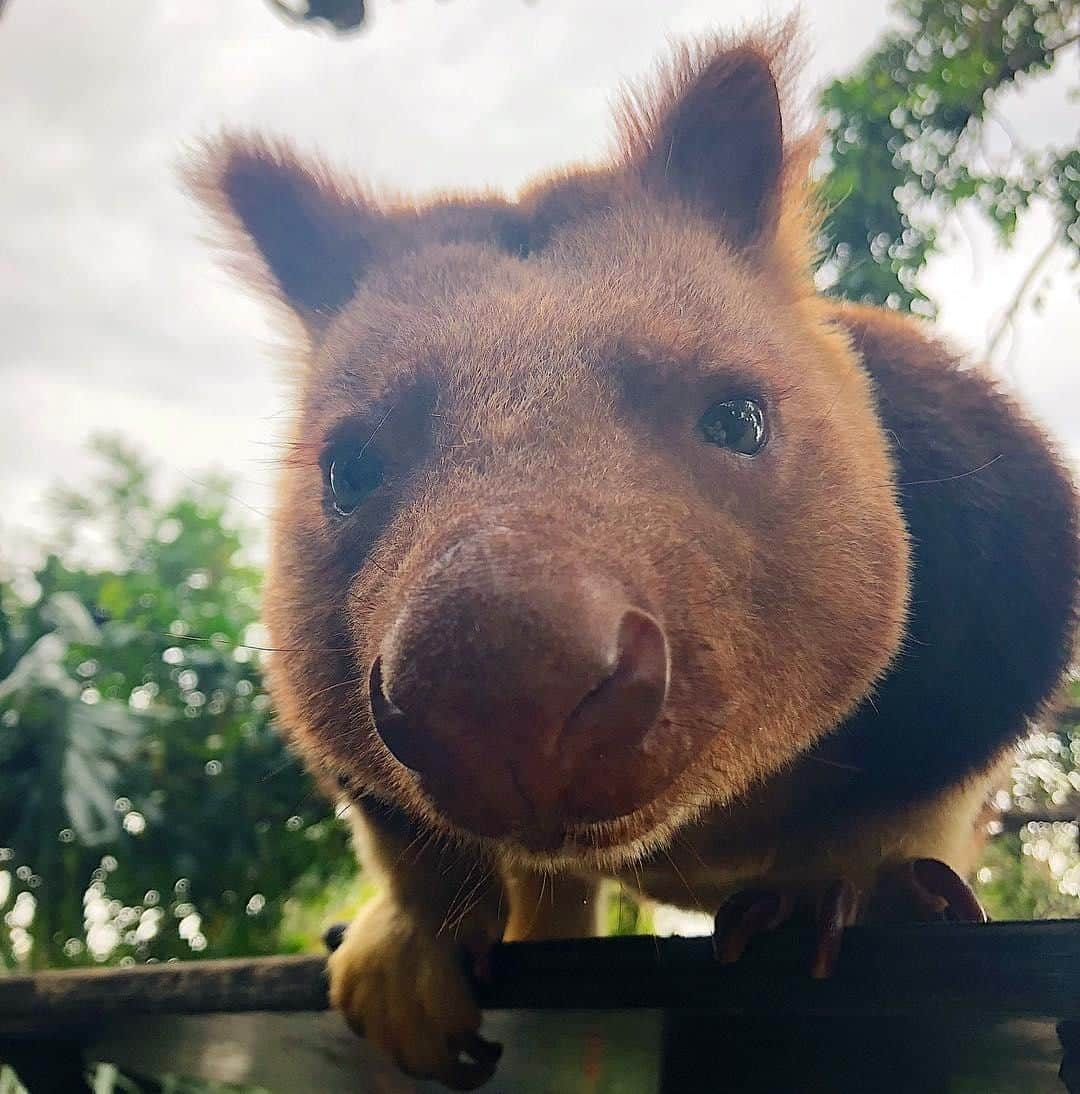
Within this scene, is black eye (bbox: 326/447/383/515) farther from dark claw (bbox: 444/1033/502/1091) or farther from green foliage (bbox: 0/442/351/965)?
green foliage (bbox: 0/442/351/965)

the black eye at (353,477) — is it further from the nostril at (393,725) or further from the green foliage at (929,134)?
the green foliage at (929,134)

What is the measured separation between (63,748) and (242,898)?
59 centimetres

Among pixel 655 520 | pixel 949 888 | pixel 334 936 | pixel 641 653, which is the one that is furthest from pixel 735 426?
pixel 334 936

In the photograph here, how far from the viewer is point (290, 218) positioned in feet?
4.00

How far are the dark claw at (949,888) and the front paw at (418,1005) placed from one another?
0.45m

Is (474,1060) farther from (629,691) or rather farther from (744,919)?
(629,691)

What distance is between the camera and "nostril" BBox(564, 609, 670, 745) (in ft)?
1.90

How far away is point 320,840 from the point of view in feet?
8.42

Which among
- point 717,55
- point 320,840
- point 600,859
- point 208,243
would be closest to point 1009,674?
point 600,859

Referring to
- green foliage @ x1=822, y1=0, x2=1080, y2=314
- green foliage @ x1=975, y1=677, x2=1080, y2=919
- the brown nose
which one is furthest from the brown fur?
green foliage @ x1=822, y1=0, x2=1080, y2=314

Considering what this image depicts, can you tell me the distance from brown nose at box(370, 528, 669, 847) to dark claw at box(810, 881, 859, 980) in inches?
7.5

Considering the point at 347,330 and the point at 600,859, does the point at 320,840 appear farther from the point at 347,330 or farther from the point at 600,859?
the point at 600,859

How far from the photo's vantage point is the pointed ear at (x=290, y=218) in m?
1.18

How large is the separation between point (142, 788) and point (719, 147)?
6.75 feet
